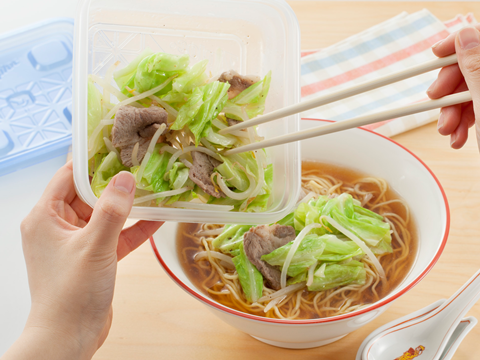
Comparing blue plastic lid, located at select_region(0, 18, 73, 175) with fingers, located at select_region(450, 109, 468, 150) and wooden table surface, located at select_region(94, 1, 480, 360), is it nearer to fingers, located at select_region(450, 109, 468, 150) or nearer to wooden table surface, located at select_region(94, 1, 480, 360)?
wooden table surface, located at select_region(94, 1, 480, 360)

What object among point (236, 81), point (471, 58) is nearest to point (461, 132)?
point (471, 58)

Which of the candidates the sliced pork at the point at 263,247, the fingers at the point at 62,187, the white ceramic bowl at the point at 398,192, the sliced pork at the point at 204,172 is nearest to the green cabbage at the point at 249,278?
the sliced pork at the point at 263,247

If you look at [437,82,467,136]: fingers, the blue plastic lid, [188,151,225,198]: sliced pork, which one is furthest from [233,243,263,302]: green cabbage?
the blue plastic lid

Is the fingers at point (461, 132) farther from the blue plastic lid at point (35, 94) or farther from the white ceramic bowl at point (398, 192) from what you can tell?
the blue plastic lid at point (35, 94)

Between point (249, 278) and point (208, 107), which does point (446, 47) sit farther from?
point (249, 278)

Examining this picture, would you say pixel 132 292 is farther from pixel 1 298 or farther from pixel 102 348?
pixel 1 298

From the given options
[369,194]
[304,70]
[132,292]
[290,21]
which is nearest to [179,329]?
[132,292]
